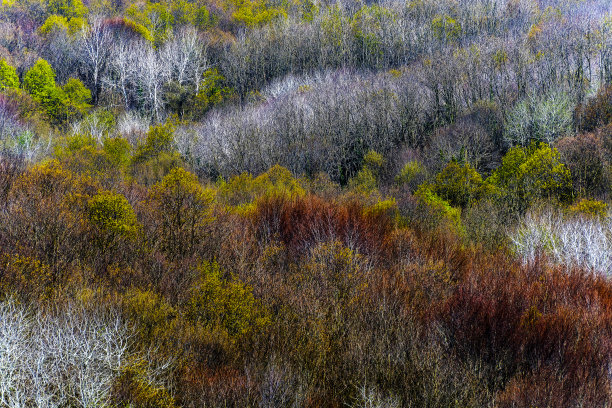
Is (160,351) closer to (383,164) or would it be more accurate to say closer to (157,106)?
(383,164)

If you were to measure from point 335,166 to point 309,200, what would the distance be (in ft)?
60.2

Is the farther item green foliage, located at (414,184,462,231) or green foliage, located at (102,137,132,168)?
green foliage, located at (102,137,132,168)

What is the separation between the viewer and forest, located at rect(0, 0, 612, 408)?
1277cm

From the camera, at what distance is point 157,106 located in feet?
212

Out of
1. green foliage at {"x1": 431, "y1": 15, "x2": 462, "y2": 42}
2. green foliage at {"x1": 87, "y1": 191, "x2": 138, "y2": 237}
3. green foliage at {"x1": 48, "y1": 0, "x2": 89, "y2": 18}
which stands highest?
green foliage at {"x1": 48, "y1": 0, "x2": 89, "y2": 18}

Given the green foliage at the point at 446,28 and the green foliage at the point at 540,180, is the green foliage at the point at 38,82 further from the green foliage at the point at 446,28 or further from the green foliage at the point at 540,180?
the green foliage at the point at 540,180

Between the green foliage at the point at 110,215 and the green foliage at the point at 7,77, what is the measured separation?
4601 cm

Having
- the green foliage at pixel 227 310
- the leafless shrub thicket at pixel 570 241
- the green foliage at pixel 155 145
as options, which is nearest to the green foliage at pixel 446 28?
the green foliage at pixel 155 145

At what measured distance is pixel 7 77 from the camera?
190ft

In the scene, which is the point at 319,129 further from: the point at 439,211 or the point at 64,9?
the point at 64,9

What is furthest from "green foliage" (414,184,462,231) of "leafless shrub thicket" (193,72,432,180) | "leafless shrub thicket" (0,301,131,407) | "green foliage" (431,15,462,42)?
"green foliage" (431,15,462,42)

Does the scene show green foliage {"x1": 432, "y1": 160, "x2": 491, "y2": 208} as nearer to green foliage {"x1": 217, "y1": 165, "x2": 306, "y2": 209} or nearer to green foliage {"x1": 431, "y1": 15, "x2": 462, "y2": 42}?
green foliage {"x1": 217, "y1": 165, "x2": 306, "y2": 209}

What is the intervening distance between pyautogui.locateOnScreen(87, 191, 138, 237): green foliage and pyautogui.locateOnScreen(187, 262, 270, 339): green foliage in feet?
24.4

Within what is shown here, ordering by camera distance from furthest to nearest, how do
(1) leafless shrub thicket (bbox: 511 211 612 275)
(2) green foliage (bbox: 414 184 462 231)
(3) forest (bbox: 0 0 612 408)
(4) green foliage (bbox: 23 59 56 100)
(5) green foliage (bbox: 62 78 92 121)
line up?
(4) green foliage (bbox: 23 59 56 100) < (5) green foliage (bbox: 62 78 92 121) < (2) green foliage (bbox: 414 184 462 231) < (1) leafless shrub thicket (bbox: 511 211 612 275) < (3) forest (bbox: 0 0 612 408)
